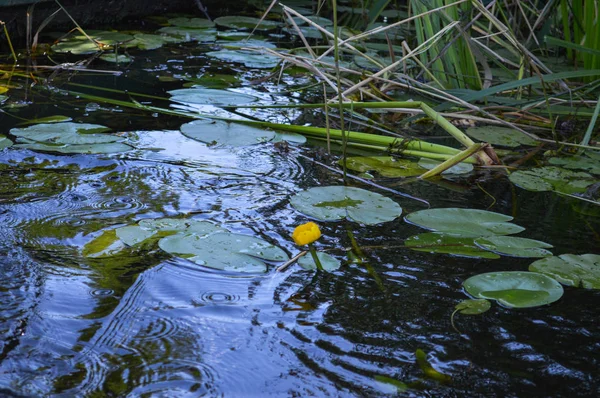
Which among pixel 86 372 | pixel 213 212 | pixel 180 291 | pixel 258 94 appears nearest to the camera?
pixel 86 372

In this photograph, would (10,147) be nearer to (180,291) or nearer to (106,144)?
(106,144)

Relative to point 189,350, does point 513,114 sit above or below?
above

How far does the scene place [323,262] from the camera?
1.41m

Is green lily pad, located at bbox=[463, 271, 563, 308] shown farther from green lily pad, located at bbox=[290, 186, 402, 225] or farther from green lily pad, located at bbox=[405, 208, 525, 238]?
green lily pad, located at bbox=[290, 186, 402, 225]

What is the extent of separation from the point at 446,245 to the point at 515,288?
216 millimetres

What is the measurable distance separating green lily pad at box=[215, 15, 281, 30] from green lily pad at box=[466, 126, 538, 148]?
2.19 m

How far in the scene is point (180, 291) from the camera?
4.15ft

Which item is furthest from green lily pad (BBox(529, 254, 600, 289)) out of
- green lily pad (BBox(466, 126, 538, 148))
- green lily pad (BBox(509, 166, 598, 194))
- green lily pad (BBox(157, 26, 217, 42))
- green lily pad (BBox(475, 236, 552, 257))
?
green lily pad (BBox(157, 26, 217, 42))

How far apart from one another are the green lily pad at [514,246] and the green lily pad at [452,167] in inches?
20.7

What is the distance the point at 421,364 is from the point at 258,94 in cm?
189

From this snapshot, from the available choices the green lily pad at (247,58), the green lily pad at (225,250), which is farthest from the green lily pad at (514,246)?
the green lily pad at (247,58)

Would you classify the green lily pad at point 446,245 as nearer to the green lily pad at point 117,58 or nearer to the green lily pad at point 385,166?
the green lily pad at point 385,166

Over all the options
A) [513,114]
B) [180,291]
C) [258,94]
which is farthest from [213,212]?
[513,114]

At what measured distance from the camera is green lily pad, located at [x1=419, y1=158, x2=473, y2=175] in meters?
2.08
